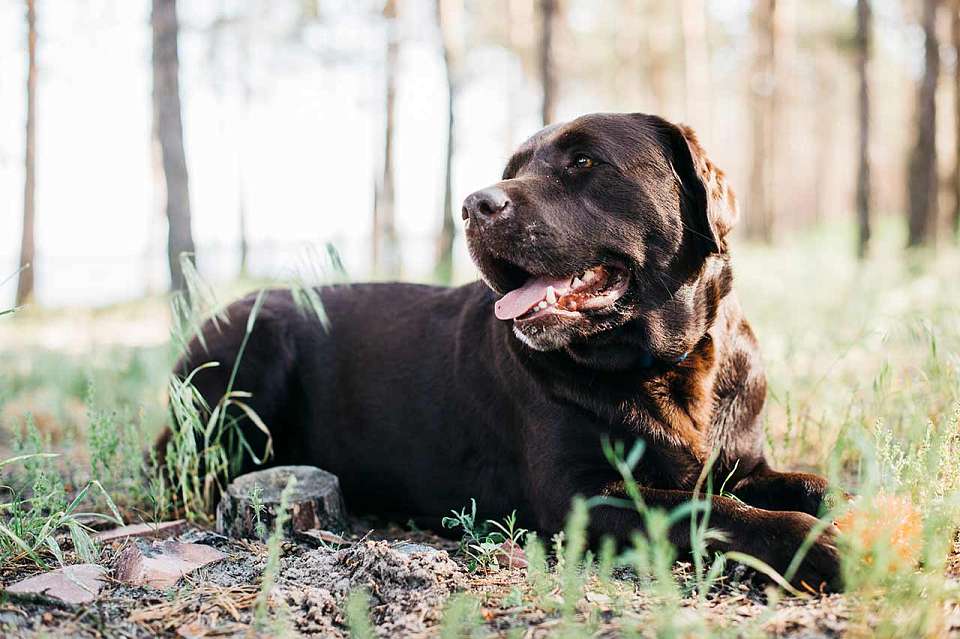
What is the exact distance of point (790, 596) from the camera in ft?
7.30

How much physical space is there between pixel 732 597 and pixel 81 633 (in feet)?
5.55

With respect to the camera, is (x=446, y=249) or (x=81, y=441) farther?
(x=446, y=249)

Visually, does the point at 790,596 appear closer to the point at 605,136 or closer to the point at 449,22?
the point at 605,136

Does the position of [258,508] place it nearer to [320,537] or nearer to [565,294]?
[320,537]

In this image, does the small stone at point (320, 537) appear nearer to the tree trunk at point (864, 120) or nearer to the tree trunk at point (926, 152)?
the tree trunk at point (864, 120)

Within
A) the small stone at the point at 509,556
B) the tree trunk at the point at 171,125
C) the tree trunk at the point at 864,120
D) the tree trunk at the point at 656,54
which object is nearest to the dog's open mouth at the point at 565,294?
the small stone at the point at 509,556

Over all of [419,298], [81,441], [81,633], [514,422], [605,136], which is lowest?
[81,441]

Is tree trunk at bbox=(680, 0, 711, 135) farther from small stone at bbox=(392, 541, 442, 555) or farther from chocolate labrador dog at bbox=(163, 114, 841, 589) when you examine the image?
small stone at bbox=(392, 541, 442, 555)

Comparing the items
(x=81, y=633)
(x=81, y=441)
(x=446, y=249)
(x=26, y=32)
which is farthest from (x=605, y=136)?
(x=26, y=32)

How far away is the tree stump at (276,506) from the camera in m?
3.05

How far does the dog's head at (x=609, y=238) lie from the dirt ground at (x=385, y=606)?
33.8 inches

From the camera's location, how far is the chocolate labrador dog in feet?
9.29

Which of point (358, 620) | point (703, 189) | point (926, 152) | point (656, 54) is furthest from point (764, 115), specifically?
point (358, 620)

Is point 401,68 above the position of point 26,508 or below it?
above
